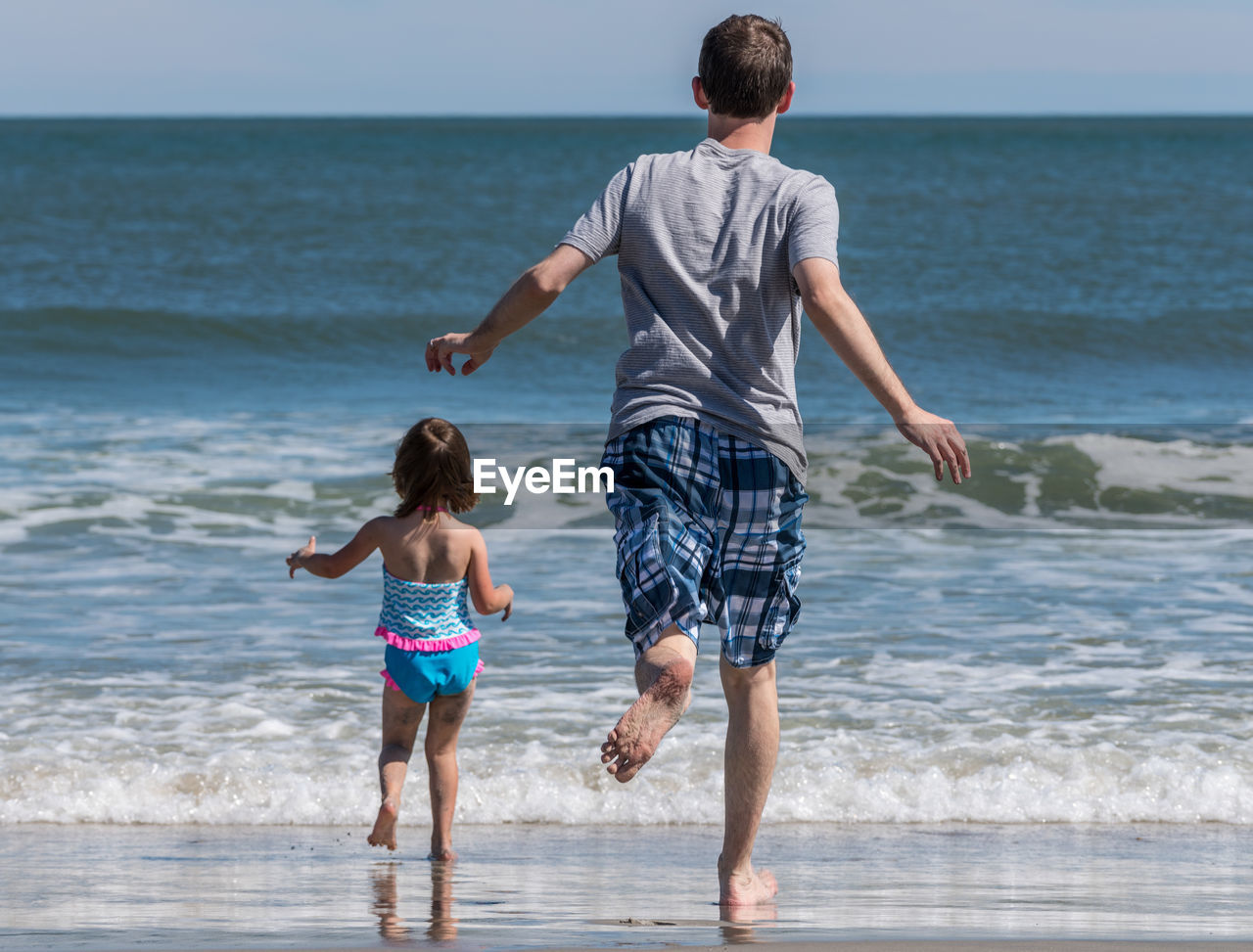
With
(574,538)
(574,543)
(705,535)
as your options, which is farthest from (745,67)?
(574,538)

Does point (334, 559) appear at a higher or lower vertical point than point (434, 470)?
lower

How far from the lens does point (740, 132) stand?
288 centimetres

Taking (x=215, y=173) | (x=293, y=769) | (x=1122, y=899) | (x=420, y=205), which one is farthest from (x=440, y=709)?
(x=215, y=173)

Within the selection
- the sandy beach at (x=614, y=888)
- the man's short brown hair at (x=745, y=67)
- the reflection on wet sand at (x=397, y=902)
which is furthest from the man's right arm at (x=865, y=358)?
the reflection on wet sand at (x=397, y=902)

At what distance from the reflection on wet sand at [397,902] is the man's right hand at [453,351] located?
3.75ft

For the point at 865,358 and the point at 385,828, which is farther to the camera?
Result: the point at 385,828

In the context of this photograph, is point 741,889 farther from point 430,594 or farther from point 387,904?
point 430,594

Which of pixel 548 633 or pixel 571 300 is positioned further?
pixel 571 300

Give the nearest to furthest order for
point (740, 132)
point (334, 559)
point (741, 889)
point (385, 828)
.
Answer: point (740, 132) < point (741, 889) < point (385, 828) < point (334, 559)

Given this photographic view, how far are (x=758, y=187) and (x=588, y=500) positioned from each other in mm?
7086

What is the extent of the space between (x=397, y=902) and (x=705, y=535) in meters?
1.29

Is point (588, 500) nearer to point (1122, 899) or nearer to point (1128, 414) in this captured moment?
point (1122, 899)

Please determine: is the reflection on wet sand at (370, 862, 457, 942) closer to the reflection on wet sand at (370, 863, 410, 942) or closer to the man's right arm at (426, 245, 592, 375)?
the reflection on wet sand at (370, 863, 410, 942)

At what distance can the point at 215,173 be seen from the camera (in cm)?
3941
